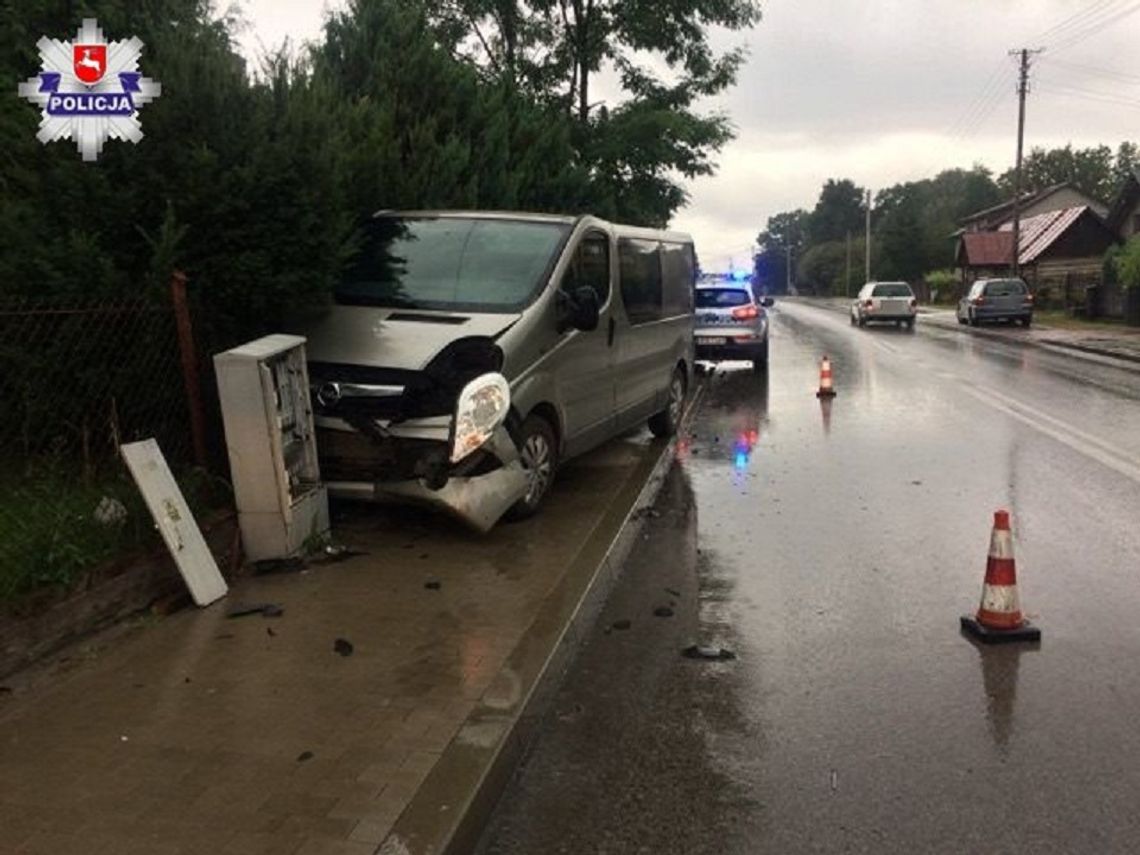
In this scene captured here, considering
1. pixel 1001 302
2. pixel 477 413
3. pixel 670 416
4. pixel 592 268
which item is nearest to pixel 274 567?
pixel 477 413

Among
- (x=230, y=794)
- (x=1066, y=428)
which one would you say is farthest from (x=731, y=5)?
(x=230, y=794)

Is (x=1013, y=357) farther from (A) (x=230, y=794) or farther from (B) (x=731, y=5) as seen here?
(A) (x=230, y=794)

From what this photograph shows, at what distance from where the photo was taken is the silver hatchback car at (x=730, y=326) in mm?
19781

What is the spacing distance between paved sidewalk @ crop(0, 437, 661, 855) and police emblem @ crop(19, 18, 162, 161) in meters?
2.69

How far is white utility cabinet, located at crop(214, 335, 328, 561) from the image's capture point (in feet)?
18.8

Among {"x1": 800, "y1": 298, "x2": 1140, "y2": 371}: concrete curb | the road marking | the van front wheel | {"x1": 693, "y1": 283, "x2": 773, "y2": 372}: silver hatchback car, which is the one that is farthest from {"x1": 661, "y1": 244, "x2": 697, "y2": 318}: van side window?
{"x1": 800, "y1": 298, "x2": 1140, "y2": 371}: concrete curb

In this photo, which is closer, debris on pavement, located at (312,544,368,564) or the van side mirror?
debris on pavement, located at (312,544,368,564)

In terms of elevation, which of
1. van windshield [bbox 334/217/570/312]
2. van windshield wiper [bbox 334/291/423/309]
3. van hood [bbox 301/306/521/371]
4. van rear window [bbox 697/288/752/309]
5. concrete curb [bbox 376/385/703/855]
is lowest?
concrete curb [bbox 376/385/703/855]

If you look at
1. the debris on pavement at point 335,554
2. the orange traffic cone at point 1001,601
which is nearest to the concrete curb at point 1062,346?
the orange traffic cone at point 1001,601

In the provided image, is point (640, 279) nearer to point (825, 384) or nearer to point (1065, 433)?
point (1065, 433)

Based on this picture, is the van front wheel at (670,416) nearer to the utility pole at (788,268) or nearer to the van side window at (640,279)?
the van side window at (640,279)

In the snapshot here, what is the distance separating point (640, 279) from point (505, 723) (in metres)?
6.46

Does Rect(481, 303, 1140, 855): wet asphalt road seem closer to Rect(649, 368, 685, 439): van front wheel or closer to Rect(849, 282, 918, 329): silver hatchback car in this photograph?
Rect(649, 368, 685, 439): van front wheel

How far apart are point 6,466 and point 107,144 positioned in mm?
1894
